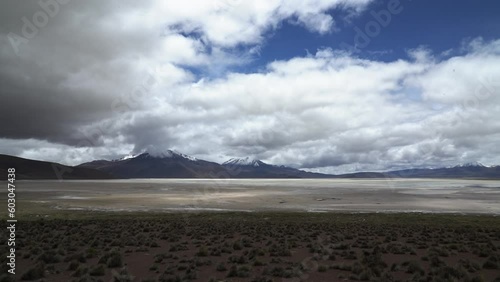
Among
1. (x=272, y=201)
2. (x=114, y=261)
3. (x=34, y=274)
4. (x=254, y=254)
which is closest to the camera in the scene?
(x=34, y=274)

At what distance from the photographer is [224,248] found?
67.9 ft

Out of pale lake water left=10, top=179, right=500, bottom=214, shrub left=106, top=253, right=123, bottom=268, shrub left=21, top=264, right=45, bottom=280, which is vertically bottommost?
pale lake water left=10, top=179, right=500, bottom=214

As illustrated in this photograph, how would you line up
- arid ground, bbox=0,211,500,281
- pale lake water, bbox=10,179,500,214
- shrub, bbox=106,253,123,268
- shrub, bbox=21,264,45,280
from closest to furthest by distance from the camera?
shrub, bbox=21,264,45,280, arid ground, bbox=0,211,500,281, shrub, bbox=106,253,123,268, pale lake water, bbox=10,179,500,214

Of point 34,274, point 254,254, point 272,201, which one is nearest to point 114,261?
point 34,274

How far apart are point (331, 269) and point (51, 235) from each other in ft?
63.7

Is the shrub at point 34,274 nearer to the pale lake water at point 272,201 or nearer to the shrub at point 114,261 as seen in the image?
the shrub at point 114,261

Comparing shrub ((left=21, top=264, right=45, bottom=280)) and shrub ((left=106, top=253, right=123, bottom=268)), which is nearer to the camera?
shrub ((left=21, top=264, right=45, bottom=280))

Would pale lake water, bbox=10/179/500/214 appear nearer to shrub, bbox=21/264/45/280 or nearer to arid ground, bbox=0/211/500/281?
arid ground, bbox=0/211/500/281

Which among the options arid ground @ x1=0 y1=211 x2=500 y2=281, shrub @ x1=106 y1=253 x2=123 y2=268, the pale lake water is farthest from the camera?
the pale lake water

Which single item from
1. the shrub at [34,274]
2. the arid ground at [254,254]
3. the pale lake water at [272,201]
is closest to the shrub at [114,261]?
the arid ground at [254,254]

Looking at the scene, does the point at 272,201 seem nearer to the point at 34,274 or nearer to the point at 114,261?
the point at 114,261

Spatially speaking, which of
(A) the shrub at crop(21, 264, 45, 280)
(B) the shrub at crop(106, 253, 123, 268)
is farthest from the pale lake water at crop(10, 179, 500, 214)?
(A) the shrub at crop(21, 264, 45, 280)

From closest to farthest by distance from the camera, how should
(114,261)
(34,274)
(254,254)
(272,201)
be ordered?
(34,274), (114,261), (254,254), (272,201)

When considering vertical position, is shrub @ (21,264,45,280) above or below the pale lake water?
above
